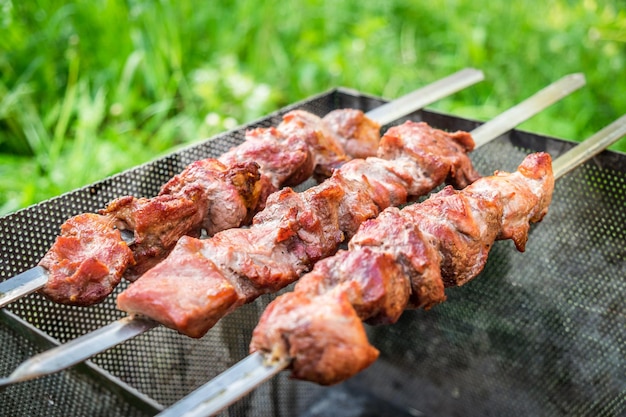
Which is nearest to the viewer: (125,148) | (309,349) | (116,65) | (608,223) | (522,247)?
(309,349)

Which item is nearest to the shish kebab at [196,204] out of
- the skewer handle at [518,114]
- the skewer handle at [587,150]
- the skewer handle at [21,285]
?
the skewer handle at [21,285]

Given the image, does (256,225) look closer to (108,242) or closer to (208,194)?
(208,194)

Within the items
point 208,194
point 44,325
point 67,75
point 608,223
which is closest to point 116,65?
point 67,75

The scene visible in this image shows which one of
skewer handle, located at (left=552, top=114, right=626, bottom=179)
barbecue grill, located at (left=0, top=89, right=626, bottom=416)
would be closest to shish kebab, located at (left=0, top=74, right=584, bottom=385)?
skewer handle, located at (left=552, top=114, right=626, bottom=179)

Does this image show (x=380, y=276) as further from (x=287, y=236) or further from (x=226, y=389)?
(x=226, y=389)

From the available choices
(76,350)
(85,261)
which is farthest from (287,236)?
(76,350)

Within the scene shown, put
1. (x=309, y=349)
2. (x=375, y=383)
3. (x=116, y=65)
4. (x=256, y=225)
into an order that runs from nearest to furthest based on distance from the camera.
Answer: (x=309, y=349) → (x=256, y=225) → (x=375, y=383) → (x=116, y=65)

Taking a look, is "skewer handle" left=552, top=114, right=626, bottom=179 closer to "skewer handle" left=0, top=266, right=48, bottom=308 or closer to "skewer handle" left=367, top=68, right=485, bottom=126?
"skewer handle" left=367, top=68, right=485, bottom=126

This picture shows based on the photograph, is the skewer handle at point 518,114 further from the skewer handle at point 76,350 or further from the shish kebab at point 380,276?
the skewer handle at point 76,350
